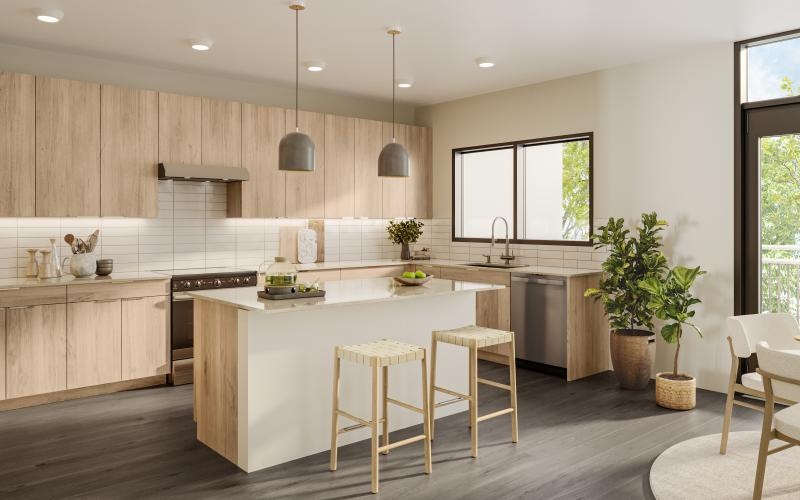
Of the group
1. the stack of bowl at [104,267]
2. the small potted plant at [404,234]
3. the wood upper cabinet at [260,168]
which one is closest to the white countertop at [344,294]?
the stack of bowl at [104,267]

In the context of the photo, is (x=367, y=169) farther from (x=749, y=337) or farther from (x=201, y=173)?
(x=749, y=337)

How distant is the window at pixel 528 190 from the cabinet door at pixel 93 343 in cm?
385

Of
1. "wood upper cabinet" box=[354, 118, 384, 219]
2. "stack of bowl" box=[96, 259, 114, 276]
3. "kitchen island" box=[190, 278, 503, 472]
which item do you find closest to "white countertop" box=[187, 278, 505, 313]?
"kitchen island" box=[190, 278, 503, 472]

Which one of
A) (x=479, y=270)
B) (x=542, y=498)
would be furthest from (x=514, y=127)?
→ (x=542, y=498)

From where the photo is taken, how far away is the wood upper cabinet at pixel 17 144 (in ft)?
15.5

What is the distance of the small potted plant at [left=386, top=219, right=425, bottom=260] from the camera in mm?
7352

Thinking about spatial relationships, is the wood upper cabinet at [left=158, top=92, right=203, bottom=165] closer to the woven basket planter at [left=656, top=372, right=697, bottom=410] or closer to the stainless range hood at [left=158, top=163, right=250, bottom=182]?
the stainless range hood at [left=158, top=163, right=250, bottom=182]

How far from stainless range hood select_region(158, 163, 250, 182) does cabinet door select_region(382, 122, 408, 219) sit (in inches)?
69.2

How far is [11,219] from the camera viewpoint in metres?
5.09

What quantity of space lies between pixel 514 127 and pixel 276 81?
8.13 feet

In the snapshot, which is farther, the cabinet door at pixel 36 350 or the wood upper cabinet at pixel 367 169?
the wood upper cabinet at pixel 367 169

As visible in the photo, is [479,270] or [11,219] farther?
[479,270]

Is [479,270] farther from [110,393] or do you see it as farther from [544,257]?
[110,393]

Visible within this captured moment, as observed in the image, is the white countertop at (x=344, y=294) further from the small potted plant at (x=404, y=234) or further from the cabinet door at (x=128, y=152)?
the small potted plant at (x=404, y=234)
